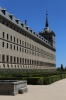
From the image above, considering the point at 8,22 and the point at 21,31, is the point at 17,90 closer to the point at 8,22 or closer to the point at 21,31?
the point at 8,22

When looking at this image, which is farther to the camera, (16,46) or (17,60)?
(17,60)

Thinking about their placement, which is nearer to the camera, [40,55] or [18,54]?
[18,54]

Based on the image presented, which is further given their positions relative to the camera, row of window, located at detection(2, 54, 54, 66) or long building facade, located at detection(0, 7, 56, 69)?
row of window, located at detection(2, 54, 54, 66)

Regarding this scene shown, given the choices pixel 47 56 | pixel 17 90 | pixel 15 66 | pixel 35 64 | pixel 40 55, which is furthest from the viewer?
A: pixel 47 56

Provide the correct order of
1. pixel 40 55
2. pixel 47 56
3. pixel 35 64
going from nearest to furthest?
1. pixel 35 64
2. pixel 40 55
3. pixel 47 56

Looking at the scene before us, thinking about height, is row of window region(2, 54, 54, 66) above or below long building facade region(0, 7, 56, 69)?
Result: below

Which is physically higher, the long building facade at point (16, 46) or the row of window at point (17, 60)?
the long building facade at point (16, 46)

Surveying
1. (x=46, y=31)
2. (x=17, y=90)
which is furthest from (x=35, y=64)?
(x=17, y=90)

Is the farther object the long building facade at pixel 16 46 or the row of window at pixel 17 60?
the row of window at pixel 17 60

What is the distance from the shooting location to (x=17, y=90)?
14859 mm

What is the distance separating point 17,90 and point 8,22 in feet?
112

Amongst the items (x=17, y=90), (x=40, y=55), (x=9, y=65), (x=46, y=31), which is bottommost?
(x=17, y=90)

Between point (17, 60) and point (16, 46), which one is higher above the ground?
point (16, 46)

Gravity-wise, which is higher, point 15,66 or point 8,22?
point 8,22
